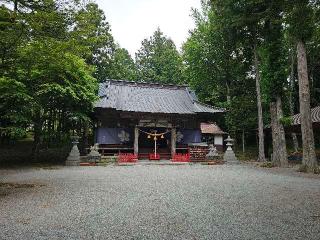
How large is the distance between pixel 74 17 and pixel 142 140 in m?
18.0

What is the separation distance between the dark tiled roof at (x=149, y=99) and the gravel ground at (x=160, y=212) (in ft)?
43.0

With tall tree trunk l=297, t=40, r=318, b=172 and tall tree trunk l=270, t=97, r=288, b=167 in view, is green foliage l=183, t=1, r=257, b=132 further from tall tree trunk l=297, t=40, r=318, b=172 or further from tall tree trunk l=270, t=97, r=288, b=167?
tall tree trunk l=297, t=40, r=318, b=172

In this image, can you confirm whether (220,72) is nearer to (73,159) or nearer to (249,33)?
(249,33)

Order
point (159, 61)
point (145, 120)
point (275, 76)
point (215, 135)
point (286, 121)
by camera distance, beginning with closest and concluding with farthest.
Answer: point (286, 121)
point (275, 76)
point (145, 120)
point (215, 135)
point (159, 61)

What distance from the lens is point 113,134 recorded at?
21953 mm

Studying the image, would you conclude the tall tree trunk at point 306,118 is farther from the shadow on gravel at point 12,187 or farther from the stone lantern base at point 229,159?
the shadow on gravel at point 12,187

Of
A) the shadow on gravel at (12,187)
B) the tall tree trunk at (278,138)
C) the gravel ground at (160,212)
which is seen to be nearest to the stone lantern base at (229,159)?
the tall tree trunk at (278,138)

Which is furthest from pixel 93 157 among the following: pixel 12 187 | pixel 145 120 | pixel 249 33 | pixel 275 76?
pixel 249 33

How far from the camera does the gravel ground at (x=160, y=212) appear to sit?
457 cm

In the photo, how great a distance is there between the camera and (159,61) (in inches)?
1740

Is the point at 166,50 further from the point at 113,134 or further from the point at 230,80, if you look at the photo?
the point at 113,134

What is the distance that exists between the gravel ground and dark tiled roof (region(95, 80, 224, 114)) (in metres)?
13.1

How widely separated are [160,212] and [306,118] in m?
11.1

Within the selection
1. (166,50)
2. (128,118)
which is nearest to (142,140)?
(128,118)
